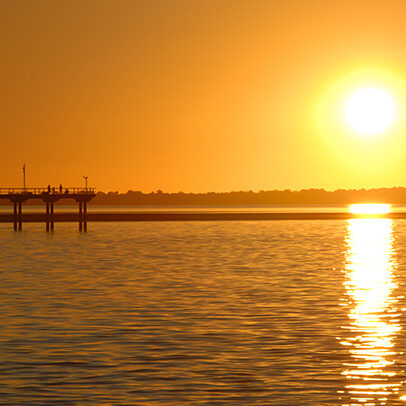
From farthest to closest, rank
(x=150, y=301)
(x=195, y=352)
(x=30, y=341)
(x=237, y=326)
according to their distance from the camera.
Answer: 1. (x=150, y=301)
2. (x=237, y=326)
3. (x=30, y=341)
4. (x=195, y=352)

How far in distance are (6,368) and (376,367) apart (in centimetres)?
1126

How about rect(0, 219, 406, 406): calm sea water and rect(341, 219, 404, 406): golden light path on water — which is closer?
rect(341, 219, 404, 406): golden light path on water

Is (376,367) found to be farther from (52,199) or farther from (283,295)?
(52,199)

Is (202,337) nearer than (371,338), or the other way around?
(371,338)

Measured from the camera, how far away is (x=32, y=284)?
198 ft

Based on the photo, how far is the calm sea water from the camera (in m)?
24.9

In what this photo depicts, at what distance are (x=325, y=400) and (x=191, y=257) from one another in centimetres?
7026

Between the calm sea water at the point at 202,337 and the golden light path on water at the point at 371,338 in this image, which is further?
the calm sea water at the point at 202,337

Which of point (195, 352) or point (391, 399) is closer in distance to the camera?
point (391, 399)

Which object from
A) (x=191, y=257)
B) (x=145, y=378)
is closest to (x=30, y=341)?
(x=145, y=378)

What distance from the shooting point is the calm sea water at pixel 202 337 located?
2492 centimetres

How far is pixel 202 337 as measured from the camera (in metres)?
34.7

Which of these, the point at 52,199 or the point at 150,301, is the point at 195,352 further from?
the point at 52,199

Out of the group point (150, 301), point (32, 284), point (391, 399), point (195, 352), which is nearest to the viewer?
point (391, 399)
